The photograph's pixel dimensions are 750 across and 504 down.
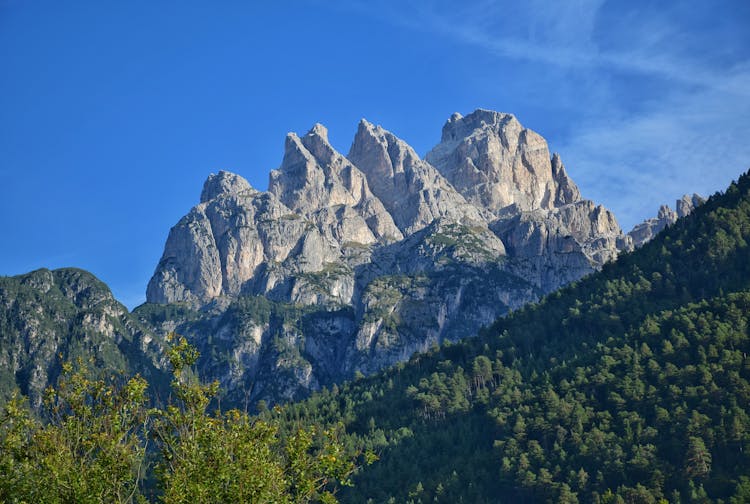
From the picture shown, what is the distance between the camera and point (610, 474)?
147m

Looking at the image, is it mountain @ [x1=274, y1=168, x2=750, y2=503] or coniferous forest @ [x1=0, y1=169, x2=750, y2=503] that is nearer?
coniferous forest @ [x1=0, y1=169, x2=750, y2=503]

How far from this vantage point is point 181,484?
46250 mm

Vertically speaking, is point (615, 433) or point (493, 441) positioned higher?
point (493, 441)

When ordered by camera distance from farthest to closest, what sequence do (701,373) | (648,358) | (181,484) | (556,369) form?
(556,369) → (648,358) → (701,373) → (181,484)

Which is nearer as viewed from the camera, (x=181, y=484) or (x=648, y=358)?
(x=181, y=484)

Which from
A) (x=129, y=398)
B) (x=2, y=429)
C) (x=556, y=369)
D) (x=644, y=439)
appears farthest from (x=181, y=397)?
(x=556, y=369)

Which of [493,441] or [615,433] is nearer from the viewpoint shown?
[615,433]

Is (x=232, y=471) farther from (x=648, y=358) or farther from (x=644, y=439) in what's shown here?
(x=648, y=358)

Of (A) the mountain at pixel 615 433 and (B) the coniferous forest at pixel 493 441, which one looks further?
(A) the mountain at pixel 615 433

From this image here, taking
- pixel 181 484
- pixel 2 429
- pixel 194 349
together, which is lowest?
pixel 181 484

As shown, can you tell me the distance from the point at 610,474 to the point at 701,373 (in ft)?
94.0

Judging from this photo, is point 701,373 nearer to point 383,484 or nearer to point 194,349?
point 383,484

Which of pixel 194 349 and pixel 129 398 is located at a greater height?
pixel 194 349

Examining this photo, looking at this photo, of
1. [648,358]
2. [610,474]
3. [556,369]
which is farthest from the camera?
[556,369]
